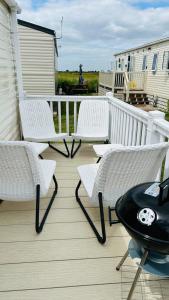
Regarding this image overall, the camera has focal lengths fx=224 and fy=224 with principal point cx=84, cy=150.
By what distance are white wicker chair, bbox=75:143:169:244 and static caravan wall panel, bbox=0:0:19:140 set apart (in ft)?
6.02

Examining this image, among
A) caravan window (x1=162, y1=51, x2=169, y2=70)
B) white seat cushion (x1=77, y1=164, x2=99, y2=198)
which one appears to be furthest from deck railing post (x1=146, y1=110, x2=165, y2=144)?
caravan window (x1=162, y1=51, x2=169, y2=70)

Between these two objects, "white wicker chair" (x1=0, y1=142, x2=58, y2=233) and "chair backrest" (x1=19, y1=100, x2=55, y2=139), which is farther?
"chair backrest" (x1=19, y1=100, x2=55, y2=139)

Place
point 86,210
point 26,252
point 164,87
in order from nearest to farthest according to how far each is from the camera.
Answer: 1. point 26,252
2. point 86,210
3. point 164,87

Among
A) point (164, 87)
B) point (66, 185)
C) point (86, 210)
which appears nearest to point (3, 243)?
point (86, 210)

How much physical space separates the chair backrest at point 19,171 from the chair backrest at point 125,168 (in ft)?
1.76

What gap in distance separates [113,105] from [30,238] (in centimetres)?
286

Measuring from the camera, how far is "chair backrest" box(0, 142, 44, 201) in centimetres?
171

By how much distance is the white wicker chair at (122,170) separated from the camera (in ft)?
5.38

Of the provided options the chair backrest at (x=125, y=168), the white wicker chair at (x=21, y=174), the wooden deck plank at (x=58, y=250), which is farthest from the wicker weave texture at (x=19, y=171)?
the chair backrest at (x=125, y=168)

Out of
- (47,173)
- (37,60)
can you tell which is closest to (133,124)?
(47,173)

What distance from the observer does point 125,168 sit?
177cm

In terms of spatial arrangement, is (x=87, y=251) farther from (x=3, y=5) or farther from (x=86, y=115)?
(x=3, y=5)

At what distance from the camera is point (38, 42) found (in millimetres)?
8562

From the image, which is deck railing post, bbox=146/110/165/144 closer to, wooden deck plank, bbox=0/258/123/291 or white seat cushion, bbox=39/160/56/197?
white seat cushion, bbox=39/160/56/197
